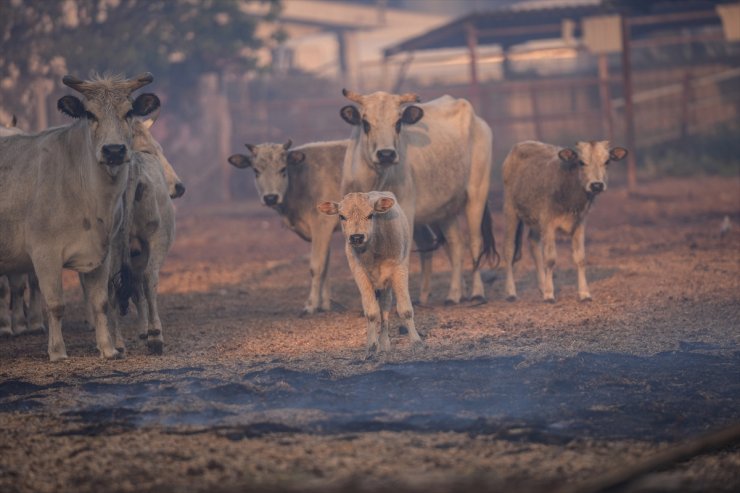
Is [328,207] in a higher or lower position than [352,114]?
lower

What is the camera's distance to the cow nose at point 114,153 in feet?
27.7

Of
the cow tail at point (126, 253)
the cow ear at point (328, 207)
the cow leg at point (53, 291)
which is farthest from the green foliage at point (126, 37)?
the cow ear at point (328, 207)

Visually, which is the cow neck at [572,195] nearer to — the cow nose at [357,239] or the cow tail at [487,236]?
the cow tail at [487,236]

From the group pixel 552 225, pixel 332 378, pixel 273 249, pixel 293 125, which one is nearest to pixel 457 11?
pixel 293 125

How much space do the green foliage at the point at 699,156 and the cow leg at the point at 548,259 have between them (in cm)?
1202

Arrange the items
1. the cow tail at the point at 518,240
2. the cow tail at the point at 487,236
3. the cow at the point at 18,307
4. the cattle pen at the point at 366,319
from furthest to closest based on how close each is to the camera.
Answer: the cow tail at the point at 487,236 → the cow tail at the point at 518,240 → the cow at the point at 18,307 → the cattle pen at the point at 366,319

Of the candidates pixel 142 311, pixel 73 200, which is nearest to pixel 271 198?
pixel 142 311

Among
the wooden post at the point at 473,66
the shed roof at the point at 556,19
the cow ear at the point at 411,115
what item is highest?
the shed roof at the point at 556,19

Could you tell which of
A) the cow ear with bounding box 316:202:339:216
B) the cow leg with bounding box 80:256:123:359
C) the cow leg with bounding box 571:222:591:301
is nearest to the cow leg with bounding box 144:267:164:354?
the cow leg with bounding box 80:256:123:359

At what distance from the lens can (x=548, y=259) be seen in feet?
37.4

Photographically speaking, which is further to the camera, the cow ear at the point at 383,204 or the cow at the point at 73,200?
the cow at the point at 73,200

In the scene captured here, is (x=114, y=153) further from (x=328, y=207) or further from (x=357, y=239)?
(x=357, y=239)

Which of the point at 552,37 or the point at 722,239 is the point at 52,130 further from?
the point at 552,37

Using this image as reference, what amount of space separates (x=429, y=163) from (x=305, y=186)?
1440mm
